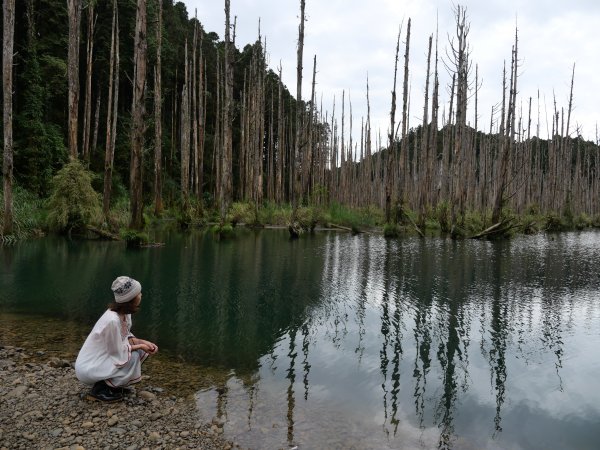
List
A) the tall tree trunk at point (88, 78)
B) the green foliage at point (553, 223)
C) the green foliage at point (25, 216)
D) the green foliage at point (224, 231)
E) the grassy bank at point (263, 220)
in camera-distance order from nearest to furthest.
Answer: the green foliage at point (25, 216), the grassy bank at point (263, 220), the green foliage at point (224, 231), the tall tree trunk at point (88, 78), the green foliage at point (553, 223)

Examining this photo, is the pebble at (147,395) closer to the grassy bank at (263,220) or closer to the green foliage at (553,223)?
the grassy bank at (263,220)

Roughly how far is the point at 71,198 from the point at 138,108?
15.6 feet

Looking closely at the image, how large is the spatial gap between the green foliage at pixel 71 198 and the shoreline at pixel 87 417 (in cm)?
1365

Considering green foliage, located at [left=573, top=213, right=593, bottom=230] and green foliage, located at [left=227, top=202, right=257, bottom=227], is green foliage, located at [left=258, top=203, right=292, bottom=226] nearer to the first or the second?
green foliage, located at [left=227, top=202, right=257, bottom=227]

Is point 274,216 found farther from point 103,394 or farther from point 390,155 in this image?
point 103,394

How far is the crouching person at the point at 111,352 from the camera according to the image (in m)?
4.03

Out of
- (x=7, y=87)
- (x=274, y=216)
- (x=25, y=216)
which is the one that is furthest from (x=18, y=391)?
(x=274, y=216)

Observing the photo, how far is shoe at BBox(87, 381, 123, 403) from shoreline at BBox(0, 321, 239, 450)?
0.14 feet

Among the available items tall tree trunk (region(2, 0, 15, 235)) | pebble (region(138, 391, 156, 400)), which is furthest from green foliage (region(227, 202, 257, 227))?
pebble (region(138, 391, 156, 400))

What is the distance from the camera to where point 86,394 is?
418cm

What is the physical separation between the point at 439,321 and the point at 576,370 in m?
2.11

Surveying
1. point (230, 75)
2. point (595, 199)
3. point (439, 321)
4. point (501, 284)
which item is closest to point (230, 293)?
point (439, 321)

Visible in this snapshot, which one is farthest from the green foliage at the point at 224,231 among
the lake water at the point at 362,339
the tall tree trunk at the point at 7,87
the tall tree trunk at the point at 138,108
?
the tall tree trunk at the point at 7,87

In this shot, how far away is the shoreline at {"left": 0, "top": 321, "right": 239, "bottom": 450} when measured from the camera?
3.44m
